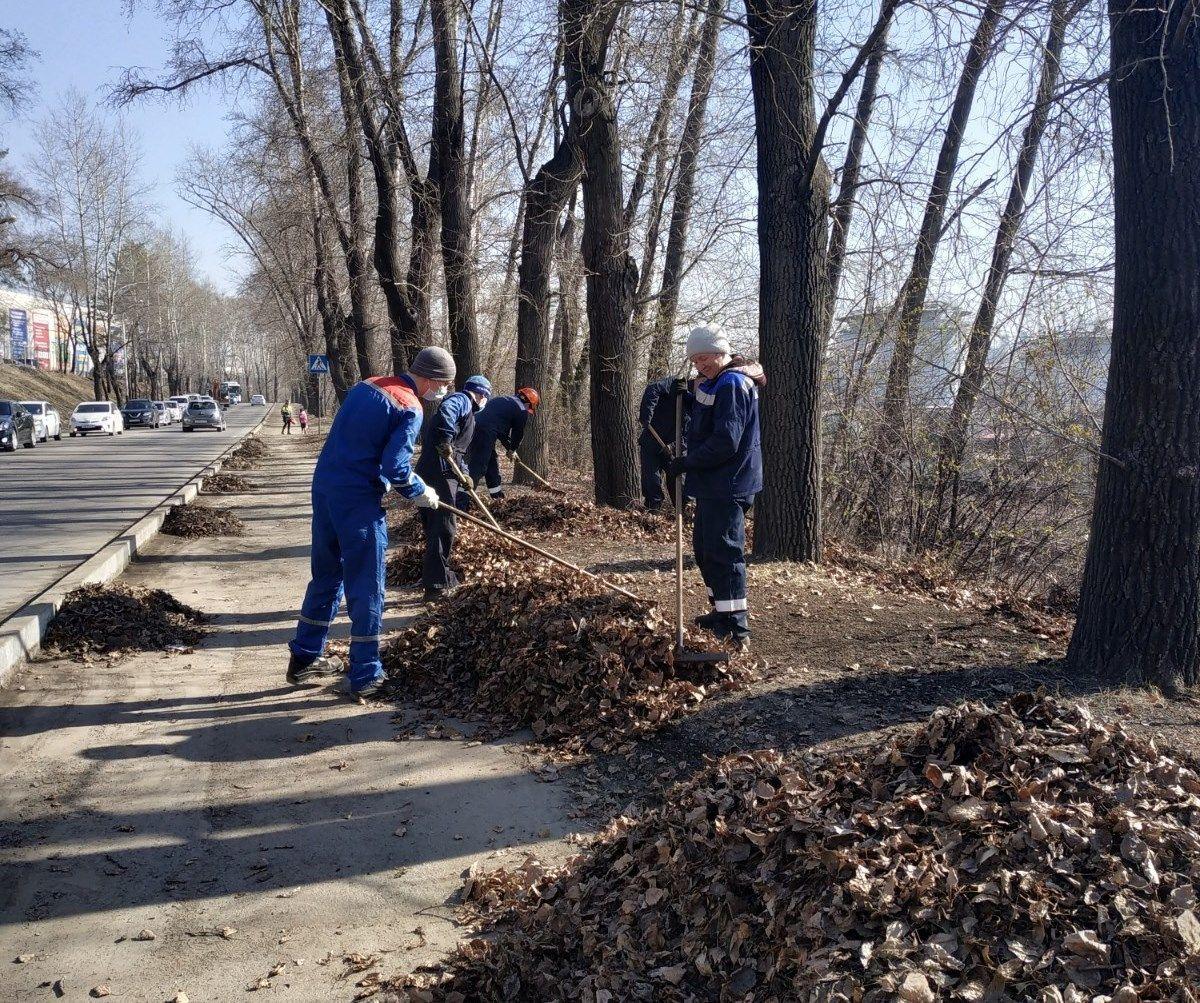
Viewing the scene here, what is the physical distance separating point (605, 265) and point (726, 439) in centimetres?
614

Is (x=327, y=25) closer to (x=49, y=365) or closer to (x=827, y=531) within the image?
(x=827, y=531)

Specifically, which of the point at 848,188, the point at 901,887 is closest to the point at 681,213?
the point at 848,188

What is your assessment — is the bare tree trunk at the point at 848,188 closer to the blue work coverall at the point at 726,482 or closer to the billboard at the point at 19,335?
the blue work coverall at the point at 726,482

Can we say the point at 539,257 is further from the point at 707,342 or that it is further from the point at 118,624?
the point at 118,624

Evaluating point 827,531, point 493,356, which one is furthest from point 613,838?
point 493,356

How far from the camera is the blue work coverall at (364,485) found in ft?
18.9

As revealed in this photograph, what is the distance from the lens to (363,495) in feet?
19.0

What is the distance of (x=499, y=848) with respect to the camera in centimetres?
414

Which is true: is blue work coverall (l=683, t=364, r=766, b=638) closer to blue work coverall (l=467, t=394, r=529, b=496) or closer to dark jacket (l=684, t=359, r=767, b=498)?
dark jacket (l=684, t=359, r=767, b=498)

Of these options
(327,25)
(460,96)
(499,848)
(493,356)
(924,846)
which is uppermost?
(327,25)

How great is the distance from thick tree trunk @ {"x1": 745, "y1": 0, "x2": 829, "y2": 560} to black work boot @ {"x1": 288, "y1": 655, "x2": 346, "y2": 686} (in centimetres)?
396

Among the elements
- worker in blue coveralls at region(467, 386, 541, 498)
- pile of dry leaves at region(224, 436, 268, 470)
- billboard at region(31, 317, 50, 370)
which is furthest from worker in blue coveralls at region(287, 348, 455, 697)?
billboard at region(31, 317, 50, 370)

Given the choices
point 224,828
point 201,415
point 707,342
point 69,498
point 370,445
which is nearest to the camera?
point 224,828

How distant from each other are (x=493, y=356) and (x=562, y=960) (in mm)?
23650
